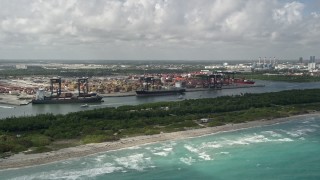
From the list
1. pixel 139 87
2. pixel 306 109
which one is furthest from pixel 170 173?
pixel 139 87

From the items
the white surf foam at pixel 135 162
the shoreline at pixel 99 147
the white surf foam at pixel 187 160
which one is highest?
the shoreline at pixel 99 147

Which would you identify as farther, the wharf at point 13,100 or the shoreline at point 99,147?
the wharf at point 13,100

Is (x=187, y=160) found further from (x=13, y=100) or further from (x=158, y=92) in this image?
(x=158, y=92)

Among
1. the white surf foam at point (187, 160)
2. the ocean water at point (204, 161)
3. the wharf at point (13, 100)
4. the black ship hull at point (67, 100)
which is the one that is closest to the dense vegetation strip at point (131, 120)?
the ocean water at point (204, 161)

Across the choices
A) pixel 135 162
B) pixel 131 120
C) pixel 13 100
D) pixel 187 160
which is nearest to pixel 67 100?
pixel 13 100

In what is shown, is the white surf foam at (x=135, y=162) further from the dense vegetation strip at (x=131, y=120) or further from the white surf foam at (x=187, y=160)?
the dense vegetation strip at (x=131, y=120)

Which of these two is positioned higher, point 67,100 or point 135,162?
point 67,100

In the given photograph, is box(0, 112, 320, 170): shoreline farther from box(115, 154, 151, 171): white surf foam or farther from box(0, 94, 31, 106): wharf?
box(0, 94, 31, 106): wharf
